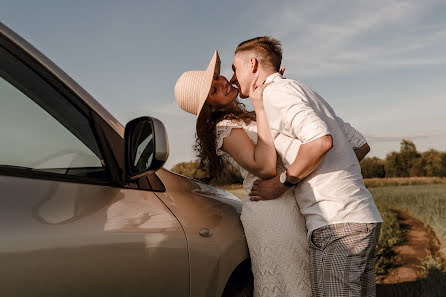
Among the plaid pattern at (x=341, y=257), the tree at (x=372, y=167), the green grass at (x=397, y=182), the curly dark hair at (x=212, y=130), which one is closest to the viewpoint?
the plaid pattern at (x=341, y=257)

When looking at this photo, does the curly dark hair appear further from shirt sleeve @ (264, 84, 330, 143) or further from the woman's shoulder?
shirt sleeve @ (264, 84, 330, 143)

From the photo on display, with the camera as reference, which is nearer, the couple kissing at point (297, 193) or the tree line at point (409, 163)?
the couple kissing at point (297, 193)

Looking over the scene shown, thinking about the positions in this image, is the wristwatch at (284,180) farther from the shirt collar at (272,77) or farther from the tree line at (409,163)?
the tree line at (409,163)

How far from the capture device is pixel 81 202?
1918 mm

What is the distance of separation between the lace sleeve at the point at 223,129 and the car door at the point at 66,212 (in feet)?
2.24

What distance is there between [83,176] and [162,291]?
580mm

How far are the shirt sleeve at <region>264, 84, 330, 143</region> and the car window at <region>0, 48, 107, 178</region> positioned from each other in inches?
35.6

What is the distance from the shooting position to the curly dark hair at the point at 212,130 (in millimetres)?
2963

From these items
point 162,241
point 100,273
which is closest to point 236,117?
point 162,241

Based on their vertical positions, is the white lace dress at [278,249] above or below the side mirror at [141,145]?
below

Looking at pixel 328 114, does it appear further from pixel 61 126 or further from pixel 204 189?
pixel 61 126

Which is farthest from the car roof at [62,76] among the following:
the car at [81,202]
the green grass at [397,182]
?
the green grass at [397,182]

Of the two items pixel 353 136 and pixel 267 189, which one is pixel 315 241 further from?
pixel 353 136

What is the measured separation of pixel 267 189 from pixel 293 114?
0.43 meters
